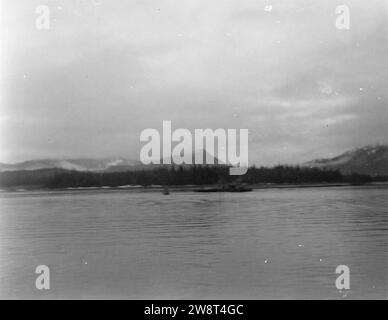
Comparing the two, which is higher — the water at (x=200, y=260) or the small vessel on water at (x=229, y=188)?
the small vessel on water at (x=229, y=188)

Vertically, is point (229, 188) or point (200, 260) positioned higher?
point (229, 188)

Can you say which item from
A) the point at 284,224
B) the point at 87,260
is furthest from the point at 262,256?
the point at 284,224

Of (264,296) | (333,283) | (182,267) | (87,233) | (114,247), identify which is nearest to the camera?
(264,296)

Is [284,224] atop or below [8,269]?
atop

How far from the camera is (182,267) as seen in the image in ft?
45.4

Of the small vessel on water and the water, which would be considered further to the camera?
the small vessel on water

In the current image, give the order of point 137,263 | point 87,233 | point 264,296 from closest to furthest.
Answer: point 264,296, point 137,263, point 87,233

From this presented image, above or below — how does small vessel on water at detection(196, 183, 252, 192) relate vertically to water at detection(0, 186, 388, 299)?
above

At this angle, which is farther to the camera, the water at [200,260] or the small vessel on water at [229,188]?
the small vessel on water at [229,188]

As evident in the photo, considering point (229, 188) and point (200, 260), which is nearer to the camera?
point (200, 260)
